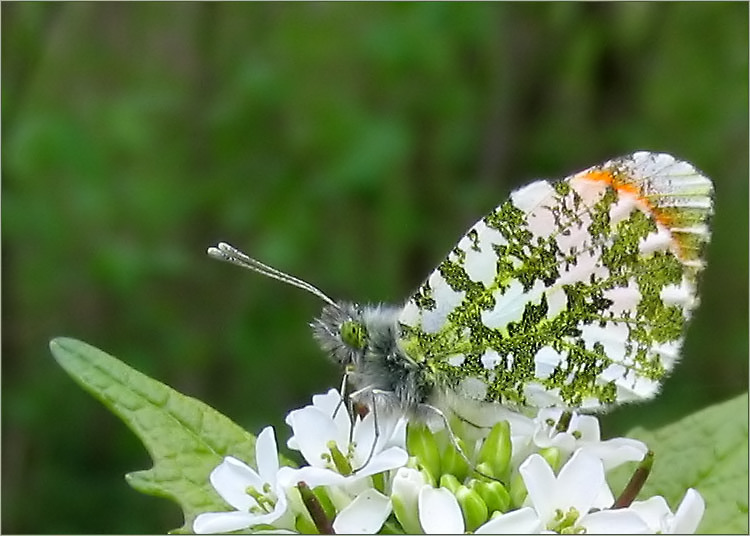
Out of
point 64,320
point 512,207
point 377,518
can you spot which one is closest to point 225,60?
point 64,320

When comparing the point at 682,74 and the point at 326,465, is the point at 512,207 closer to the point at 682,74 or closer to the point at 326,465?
the point at 326,465

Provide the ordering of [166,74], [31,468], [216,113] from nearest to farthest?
[216,113]
[31,468]
[166,74]

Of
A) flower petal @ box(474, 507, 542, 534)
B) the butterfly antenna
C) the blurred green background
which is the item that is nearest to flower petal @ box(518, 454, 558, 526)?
flower petal @ box(474, 507, 542, 534)

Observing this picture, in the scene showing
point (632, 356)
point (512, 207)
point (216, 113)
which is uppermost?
point (216, 113)

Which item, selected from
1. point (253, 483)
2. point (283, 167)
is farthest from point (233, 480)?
point (283, 167)

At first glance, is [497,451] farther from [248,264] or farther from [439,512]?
[248,264]

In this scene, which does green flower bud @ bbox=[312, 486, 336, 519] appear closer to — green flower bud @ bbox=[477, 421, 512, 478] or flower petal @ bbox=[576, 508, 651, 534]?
green flower bud @ bbox=[477, 421, 512, 478]

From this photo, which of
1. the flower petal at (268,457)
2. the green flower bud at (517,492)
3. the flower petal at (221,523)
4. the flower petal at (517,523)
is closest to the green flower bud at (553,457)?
the green flower bud at (517,492)

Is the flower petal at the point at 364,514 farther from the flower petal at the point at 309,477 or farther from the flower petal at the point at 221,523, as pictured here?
the flower petal at the point at 221,523
